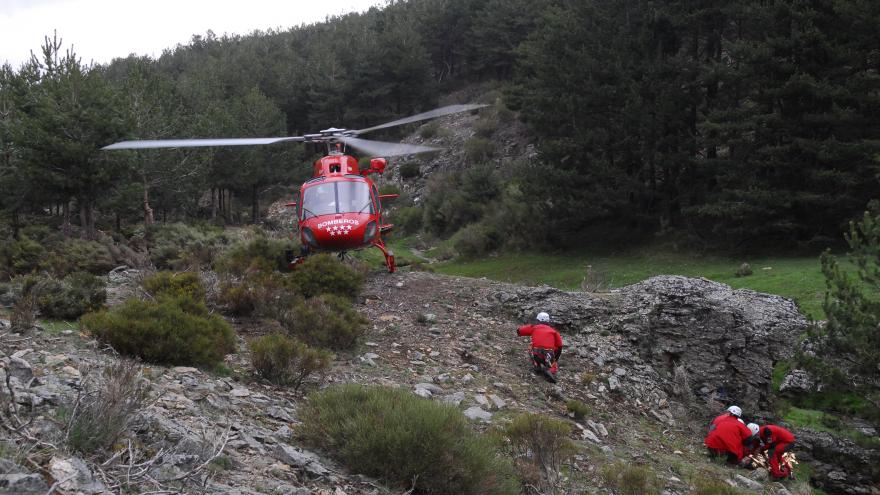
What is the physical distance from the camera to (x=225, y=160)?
40875mm

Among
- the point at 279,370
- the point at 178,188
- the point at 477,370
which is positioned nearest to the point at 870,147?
the point at 477,370

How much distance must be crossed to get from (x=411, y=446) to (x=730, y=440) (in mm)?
6159

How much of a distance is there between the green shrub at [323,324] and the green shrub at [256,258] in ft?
10.3

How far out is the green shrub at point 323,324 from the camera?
1052cm

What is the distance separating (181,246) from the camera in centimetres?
2092

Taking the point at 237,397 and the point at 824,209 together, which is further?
the point at 824,209

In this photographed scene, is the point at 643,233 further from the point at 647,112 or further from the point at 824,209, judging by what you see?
the point at 824,209

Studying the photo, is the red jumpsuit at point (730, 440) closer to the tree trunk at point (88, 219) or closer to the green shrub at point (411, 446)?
the green shrub at point (411, 446)

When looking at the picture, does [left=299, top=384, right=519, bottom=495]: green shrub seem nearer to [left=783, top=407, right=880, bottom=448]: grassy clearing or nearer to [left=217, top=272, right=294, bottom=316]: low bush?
[left=217, top=272, right=294, bottom=316]: low bush

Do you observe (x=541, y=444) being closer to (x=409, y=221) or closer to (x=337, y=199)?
(x=337, y=199)

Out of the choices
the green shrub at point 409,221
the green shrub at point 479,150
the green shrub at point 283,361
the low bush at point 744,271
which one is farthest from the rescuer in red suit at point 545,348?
the green shrub at point 479,150

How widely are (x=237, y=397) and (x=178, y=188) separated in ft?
99.4

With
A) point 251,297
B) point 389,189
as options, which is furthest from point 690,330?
point 389,189

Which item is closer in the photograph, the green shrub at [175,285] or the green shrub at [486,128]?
the green shrub at [175,285]
